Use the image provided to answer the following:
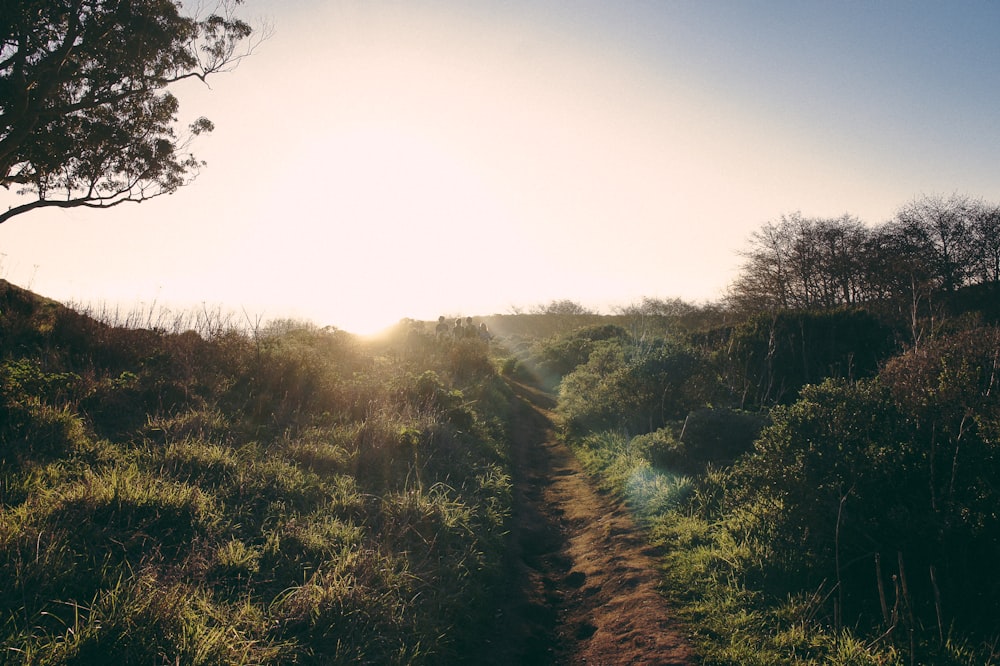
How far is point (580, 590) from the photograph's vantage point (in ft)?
19.7

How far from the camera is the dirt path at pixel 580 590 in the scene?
483 cm

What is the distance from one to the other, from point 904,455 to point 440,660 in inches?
196

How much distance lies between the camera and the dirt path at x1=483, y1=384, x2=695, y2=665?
4832 millimetres

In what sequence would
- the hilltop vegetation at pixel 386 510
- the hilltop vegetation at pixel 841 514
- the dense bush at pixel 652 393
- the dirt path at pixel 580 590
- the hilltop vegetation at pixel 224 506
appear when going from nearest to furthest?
the hilltop vegetation at pixel 224 506
the hilltop vegetation at pixel 386 510
the hilltop vegetation at pixel 841 514
the dirt path at pixel 580 590
the dense bush at pixel 652 393

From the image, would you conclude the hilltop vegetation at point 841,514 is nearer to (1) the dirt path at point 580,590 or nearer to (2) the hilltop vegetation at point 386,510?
(2) the hilltop vegetation at point 386,510

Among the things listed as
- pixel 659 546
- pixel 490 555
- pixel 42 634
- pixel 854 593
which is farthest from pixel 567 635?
pixel 42 634

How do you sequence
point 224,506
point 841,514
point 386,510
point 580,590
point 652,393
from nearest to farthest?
point 841,514
point 224,506
point 580,590
point 386,510
point 652,393

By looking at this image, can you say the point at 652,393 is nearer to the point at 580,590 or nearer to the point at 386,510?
the point at 580,590

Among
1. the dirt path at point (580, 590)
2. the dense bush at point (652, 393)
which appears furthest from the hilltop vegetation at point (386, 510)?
the dense bush at point (652, 393)

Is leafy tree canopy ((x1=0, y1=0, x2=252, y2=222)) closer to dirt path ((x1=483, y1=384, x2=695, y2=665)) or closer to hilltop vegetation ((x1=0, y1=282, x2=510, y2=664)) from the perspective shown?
hilltop vegetation ((x1=0, y1=282, x2=510, y2=664))

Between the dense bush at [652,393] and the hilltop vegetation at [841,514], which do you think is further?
the dense bush at [652,393]

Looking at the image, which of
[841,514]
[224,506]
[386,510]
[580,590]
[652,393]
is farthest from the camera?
[652,393]

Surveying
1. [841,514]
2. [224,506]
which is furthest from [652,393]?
[224,506]

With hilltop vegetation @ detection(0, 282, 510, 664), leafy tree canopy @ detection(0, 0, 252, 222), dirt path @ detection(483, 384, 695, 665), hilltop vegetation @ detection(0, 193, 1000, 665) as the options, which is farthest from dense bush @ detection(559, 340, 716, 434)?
leafy tree canopy @ detection(0, 0, 252, 222)
